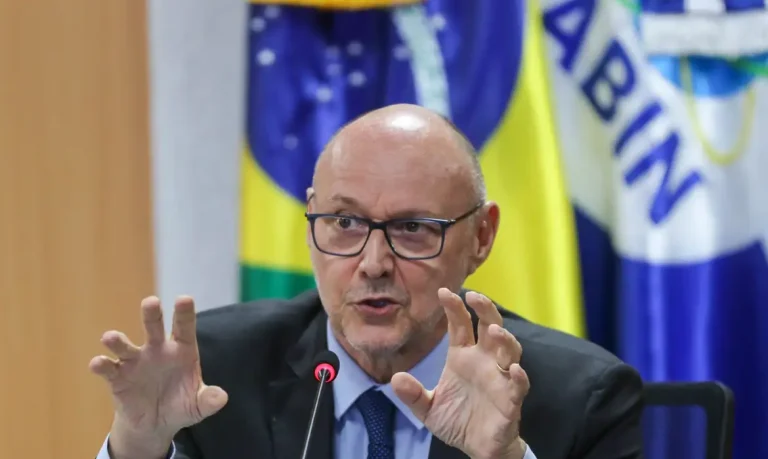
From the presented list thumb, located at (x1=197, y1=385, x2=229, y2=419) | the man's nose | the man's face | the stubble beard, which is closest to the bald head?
the man's face

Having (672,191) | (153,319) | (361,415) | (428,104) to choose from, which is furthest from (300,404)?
(672,191)

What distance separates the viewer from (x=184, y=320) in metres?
1.19

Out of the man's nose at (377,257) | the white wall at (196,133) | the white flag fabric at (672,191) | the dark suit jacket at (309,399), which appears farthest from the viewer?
the white wall at (196,133)

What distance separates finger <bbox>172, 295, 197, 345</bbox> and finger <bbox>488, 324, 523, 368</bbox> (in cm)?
40

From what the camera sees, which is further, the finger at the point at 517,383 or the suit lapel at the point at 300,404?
the suit lapel at the point at 300,404

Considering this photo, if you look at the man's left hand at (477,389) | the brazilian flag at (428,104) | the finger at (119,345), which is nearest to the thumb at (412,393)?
the man's left hand at (477,389)

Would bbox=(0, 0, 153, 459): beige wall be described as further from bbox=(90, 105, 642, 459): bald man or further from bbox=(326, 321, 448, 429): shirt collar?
bbox=(326, 321, 448, 429): shirt collar

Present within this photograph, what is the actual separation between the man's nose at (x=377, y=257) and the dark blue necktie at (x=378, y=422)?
231 mm

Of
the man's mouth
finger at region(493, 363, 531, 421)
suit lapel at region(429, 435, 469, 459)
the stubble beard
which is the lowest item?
suit lapel at region(429, 435, 469, 459)

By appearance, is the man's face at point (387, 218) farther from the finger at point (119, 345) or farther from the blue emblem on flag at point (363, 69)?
the blue emblem on flag at point (363, 69)

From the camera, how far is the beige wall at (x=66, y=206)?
96.0 inches

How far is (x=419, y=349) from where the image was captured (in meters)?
1.55

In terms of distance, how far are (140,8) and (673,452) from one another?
1.80 m

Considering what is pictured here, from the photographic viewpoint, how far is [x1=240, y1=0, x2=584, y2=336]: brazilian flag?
227 cm
